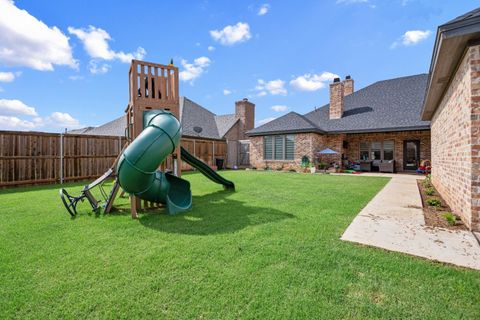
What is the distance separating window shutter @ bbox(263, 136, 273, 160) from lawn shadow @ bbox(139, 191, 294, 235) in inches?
461

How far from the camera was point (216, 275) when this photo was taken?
7.77ft

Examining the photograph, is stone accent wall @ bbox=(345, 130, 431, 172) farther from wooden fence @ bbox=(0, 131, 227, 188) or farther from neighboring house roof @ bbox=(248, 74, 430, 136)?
wooden fence @ bbox=(0, 131, 227, 188)

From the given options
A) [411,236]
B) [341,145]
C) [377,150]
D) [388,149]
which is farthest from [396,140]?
[411,236]

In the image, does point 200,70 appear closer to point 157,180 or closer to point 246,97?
point 246,97

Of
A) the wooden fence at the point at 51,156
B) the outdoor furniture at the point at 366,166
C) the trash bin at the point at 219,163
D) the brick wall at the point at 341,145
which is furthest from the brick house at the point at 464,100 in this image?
the trash bin at the point at 219,163

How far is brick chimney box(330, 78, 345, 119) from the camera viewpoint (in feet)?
54.6

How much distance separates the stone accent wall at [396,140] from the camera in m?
13.8

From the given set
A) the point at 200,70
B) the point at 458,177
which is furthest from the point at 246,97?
the point at 458,177

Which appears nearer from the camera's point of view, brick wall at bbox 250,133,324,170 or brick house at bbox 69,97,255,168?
brick wall at bbox 250,133,324,170

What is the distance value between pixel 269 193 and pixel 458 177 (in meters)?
4.26

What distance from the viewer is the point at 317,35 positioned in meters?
11.6

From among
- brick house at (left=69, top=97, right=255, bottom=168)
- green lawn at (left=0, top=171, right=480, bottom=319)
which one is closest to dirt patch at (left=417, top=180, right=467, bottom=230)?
green lawn at (left=0, top=171, right=480, bottom=319)

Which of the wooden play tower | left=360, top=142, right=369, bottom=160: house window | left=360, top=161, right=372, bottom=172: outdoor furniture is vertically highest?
the wooden play tower

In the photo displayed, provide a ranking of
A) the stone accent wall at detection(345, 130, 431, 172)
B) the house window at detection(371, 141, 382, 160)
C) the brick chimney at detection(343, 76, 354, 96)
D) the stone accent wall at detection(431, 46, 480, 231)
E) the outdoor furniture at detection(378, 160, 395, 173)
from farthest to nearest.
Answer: the brick chimney at detection(343, 76, 354, 96), the house window at detection(371, 141, 382, 160), the outdoor furniture at detection(378, 160, 395, 173), the stone accent wall at detection(345, 130, 431, 172), the stone accent wall at detection(431, 46, 480, 231)
